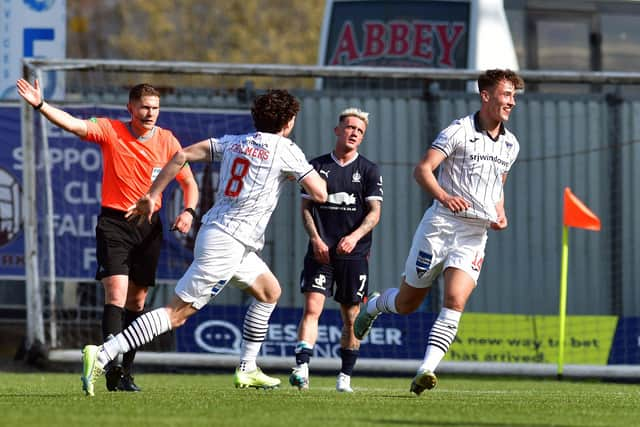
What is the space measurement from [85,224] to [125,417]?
7.69 m

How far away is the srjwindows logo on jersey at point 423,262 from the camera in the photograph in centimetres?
983

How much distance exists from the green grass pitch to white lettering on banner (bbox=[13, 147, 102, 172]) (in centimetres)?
422

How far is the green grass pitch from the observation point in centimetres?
742

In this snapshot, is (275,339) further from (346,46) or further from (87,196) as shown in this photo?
(346,46)

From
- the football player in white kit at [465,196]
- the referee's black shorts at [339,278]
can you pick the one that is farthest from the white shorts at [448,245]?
the referee's black shorts at [339,278]

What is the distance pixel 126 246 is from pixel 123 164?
57 cm

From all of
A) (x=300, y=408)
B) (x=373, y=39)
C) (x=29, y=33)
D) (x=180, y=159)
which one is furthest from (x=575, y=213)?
(x=300, y=408)

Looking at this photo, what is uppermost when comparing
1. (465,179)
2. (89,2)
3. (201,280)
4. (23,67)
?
(89,2)

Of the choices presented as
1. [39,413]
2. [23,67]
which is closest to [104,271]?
[39,413]

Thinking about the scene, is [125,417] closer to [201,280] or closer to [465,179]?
[201,280]

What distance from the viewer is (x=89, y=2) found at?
46906 mm

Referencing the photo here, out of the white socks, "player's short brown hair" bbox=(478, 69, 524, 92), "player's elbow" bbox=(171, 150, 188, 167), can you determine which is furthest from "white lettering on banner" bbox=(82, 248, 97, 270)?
"player's short brown hair" bbox=(478, 69, 524, 92)

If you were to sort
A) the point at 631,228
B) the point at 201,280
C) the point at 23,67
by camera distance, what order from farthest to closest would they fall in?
the point at 631,228 < the point at 23,67 < the point at 201,280

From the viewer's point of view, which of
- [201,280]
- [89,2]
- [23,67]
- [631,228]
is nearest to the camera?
[201,280]
